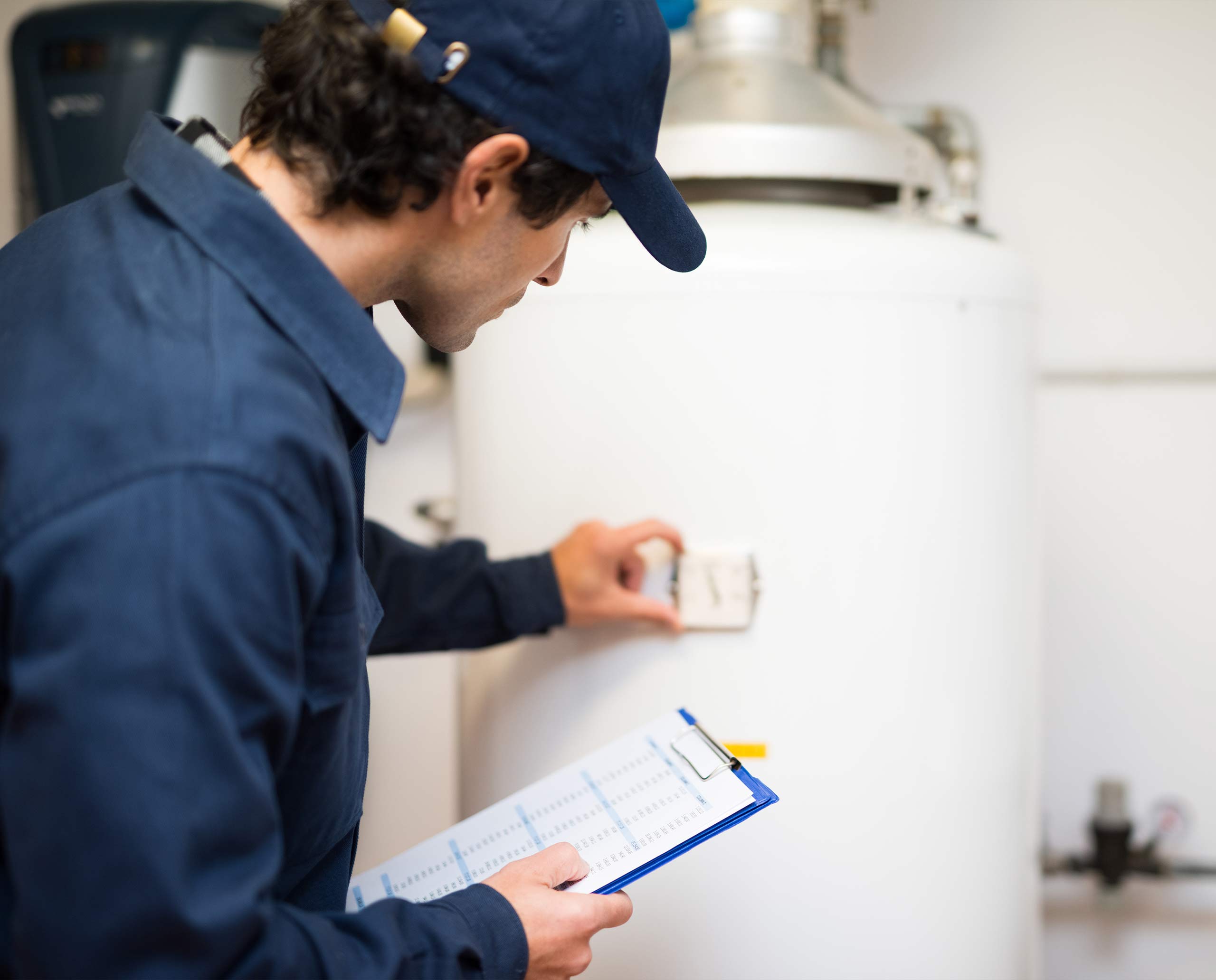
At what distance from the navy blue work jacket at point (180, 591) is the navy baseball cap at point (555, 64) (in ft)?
0.36

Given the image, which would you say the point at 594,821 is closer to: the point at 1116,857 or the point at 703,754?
the point at 703,754

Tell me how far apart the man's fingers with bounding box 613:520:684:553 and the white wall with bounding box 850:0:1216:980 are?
671mm

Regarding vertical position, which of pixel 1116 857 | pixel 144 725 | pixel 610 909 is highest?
pixel 144 725

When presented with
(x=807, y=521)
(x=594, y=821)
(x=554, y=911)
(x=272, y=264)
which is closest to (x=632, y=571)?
(x=807, y=521)

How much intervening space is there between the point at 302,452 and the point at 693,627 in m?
0.48

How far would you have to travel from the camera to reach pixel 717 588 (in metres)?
0.86

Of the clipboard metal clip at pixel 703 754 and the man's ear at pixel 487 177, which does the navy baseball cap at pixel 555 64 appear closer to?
the man's ear at pixel 487 177

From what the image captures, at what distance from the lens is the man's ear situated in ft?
1.75

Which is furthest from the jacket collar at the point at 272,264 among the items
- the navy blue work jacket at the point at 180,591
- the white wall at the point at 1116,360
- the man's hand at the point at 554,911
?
the white wall at the point at 1116,360

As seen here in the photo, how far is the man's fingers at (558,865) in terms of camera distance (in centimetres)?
60

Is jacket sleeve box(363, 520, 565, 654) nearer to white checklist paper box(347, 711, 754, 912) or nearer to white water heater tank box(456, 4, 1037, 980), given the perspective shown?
white water heater tank box(456, 4, 1037, 980)

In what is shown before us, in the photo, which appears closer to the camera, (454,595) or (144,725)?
(144,725)

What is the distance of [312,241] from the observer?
55 centimetres

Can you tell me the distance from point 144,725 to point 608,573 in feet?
1.61
